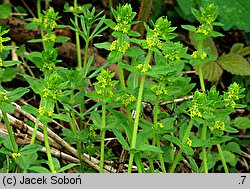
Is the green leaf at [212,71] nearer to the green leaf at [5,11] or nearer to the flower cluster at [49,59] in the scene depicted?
A: the green leaf at [5,11]

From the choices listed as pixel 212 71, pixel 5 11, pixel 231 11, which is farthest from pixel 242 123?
pixel 5 11

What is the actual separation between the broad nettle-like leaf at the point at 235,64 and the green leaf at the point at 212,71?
29 millimetres

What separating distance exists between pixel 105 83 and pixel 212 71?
1.20 m

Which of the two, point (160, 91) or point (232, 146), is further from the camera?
point (232, 146)

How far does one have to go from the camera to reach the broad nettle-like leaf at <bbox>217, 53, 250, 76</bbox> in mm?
2535

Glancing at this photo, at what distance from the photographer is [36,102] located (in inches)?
93.5

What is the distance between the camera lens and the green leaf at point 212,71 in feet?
8.21

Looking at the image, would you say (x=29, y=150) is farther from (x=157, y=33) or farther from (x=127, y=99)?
(x=157, y=33)

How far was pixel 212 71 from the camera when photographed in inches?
100

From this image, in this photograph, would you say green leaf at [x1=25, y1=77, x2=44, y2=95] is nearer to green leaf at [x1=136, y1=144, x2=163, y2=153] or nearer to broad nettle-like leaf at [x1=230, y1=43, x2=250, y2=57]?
green leaf at [x1=136, y1=144, x2=163, y2=153]

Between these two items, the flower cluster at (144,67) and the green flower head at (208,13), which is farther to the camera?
the green flower head at (208,13)

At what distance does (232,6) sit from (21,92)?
4.21ft

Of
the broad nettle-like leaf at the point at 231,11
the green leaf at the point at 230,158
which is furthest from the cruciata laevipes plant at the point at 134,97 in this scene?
the broad nettle-like leaf at the point at 231,11

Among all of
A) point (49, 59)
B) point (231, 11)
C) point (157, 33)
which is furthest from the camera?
point (231, 11)
